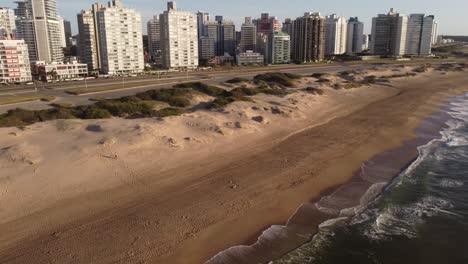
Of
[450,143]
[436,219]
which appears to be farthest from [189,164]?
[450,143]

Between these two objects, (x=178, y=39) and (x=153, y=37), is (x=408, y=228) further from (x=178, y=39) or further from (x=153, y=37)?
(x=153, y=37)

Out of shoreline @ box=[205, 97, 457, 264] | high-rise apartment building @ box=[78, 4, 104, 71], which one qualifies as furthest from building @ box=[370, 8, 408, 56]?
shoreline @ box=[205, 97, 457, 264]

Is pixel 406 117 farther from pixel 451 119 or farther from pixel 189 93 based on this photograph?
pixel 189 93

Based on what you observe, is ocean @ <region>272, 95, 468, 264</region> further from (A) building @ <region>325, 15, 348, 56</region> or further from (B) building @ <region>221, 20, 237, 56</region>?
(B) building @ <region>221, 20, 237, 56</region>

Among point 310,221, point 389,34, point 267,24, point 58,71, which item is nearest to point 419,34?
point 389,34

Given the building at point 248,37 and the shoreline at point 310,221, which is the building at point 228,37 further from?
the shoreline at point 310,221

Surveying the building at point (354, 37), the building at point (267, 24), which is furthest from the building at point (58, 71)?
the building at point (354, 37)
